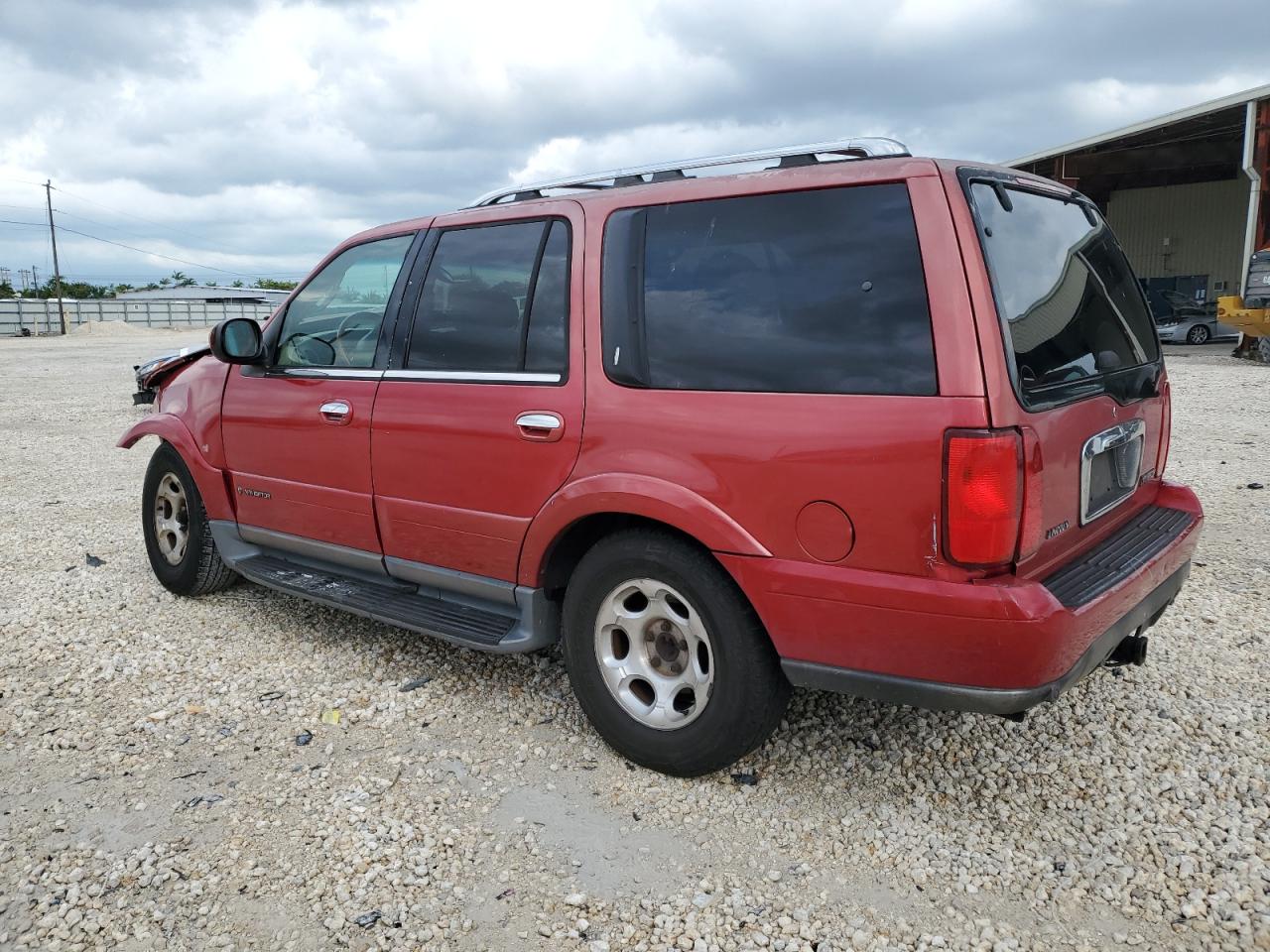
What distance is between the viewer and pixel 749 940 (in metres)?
2.35

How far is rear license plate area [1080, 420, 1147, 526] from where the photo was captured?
2850 millimetres

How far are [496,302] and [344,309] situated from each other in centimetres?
97

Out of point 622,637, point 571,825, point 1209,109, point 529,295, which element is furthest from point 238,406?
point 1209,109

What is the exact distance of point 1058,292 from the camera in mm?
2895

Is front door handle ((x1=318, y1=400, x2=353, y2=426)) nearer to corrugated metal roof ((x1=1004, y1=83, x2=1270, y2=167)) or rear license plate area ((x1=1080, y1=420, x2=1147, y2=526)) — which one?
rear license plate area ((x1=1080, y1=420, x2=1147, y2=526))

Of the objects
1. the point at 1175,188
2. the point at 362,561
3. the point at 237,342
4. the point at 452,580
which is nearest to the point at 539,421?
the point at 452,580

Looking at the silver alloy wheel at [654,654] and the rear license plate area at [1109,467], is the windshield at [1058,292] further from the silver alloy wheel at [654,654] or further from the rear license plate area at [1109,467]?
the silver alloy wheel at [654,654]

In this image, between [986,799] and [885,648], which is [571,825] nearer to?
[885,648]

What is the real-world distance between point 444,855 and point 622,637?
0.89 m

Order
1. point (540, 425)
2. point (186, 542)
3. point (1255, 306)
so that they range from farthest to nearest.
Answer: point (1255, 306), point (186, 542), point (540, 425)

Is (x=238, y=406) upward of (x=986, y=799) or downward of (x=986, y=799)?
upward

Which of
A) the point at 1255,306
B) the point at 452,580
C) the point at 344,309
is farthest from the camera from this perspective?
the point at 1255,306

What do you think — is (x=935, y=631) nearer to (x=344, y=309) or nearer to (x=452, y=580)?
(x=452, y=580)

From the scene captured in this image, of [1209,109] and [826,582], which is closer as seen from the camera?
[826,582]
